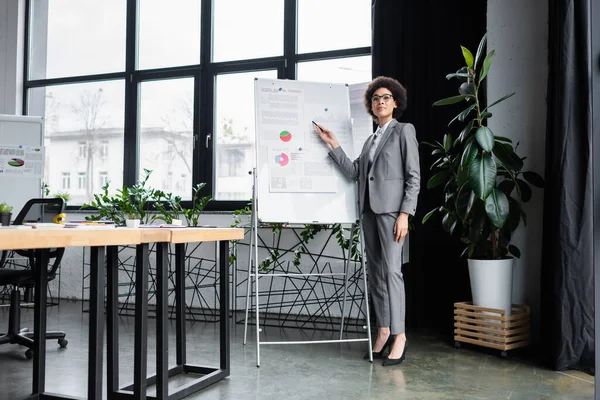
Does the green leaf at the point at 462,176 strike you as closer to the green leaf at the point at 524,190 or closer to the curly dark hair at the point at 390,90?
the green leaf at the point at 524,190

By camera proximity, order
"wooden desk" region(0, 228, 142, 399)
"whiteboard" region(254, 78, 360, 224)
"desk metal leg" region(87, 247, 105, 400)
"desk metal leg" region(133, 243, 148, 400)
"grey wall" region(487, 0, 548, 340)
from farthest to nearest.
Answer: "grey wall" region(487, 0, 548, 340) → "whiteboard" region(254, 78, 360, 224) → "desk metal leg" region(133, 243, 148, 400) → "desk metal leg" region(87, 247, 105, 400) → "wooden desk" region(0, 228, 142, 399)

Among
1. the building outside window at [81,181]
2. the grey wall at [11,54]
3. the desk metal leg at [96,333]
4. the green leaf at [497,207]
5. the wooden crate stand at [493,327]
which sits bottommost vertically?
the wooden crate stand at [493,327]

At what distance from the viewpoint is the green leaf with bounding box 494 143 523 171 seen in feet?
10.5

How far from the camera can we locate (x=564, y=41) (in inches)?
116

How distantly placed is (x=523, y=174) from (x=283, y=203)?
1380 mm

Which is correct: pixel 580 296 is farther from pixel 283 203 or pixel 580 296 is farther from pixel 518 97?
pixel 283 203

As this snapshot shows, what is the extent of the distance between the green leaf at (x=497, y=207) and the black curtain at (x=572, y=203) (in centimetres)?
25

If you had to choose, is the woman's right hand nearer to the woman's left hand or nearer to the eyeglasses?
the eyeglasses

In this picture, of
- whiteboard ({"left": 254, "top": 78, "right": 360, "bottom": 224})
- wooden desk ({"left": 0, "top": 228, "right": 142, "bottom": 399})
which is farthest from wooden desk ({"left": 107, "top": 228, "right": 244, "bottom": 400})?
whiteboard ({"left": 254, "top": 78, "right": 360, "bottom": 224})

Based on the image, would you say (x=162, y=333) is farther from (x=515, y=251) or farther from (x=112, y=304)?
(x=515, y=251)

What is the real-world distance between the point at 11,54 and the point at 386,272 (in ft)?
15.6

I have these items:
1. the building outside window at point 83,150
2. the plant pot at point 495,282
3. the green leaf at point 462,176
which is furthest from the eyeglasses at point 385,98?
the building outside window at point 83,150

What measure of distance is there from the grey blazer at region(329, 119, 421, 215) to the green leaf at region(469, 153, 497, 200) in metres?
0.30

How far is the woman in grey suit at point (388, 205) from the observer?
3.09 metres
